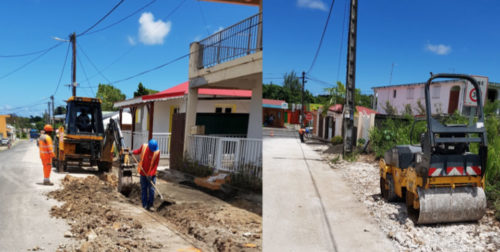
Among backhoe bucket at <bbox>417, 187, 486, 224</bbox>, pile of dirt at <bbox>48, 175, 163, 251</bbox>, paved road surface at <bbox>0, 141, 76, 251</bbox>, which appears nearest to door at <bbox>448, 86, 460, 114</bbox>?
backhoe bucket at <bbox>417, 187, 486, 224</bbox>

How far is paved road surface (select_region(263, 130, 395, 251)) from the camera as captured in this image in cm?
434

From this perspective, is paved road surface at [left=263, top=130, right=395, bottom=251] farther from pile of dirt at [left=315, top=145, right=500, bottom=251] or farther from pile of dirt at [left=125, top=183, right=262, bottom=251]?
pile of dirt at [left=125, top=183, right=262, bottom=251]

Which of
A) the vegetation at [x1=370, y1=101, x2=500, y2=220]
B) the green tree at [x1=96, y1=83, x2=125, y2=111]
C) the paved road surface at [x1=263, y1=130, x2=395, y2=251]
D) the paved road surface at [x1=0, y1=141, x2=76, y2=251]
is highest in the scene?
the green tree at [x1=96, y1=83, x2=125, y2=111]

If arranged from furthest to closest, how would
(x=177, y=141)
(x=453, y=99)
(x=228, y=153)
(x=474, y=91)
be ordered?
(x=177, y=141), (x=228, y=153), (x=453, y=99), (x=474, y=91)

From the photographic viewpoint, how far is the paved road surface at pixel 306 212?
434 centimetres

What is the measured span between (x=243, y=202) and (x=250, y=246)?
378cm

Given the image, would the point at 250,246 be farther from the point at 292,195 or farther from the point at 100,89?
the point at 100,89

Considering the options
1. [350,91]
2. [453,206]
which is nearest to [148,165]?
[350,91]

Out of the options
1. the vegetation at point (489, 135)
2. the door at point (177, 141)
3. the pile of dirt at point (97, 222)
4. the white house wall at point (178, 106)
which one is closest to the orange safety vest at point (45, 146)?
the pile of dirt at point (97, 222)

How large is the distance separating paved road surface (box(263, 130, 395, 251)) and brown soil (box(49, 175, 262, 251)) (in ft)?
2.69

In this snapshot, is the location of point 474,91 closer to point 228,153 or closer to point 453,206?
point 453,206

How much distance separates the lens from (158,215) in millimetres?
8617

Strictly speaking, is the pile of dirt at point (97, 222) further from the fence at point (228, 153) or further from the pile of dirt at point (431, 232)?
the fence at point (228, 153)

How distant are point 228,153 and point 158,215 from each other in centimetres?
370
